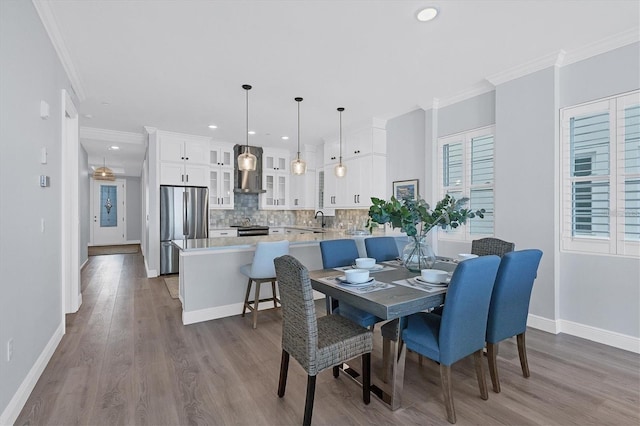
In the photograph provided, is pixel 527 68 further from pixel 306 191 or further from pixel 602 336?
pixel 306 191

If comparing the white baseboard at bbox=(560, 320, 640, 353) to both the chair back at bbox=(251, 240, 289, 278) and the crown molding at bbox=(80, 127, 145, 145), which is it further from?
the crown molding at bbox=(80, 127, 145, 145)

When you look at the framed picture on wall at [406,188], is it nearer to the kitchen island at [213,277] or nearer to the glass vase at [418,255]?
the kitchen island at [213,277]

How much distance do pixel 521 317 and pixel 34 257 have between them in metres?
3.58

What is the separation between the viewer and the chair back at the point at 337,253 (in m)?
2.90

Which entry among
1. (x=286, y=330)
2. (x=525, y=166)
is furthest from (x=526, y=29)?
(x=286, y=330)

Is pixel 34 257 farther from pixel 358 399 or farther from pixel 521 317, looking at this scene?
pixel 521 317

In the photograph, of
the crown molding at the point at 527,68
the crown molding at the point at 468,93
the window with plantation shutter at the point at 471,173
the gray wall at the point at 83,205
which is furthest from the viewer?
the gray wall at the point at 83,205

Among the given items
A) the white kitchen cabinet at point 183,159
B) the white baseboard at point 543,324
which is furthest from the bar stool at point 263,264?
the white kitchen cabinet at point 183,159

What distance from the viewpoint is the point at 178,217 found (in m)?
5.84

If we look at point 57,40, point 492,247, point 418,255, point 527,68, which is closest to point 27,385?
point 57,40

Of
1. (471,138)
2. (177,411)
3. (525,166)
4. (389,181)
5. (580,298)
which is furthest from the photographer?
(389,181)

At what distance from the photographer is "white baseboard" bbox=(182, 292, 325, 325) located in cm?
345

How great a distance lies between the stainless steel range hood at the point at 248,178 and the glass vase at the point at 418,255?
16.1 ft

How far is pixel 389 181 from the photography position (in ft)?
17.4
